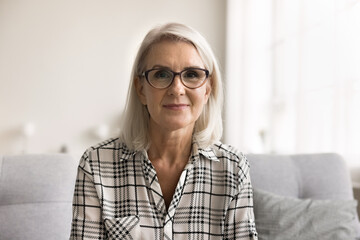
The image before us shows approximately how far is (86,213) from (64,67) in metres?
3.75

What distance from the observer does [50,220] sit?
5.68ft

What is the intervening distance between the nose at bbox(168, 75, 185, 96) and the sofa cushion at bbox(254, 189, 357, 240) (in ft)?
2.58

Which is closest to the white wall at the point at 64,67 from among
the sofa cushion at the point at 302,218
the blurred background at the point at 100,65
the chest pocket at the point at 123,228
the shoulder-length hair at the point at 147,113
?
the blurred background at the point at 100,65

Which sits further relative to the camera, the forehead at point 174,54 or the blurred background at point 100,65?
the blurred background at point 100,65

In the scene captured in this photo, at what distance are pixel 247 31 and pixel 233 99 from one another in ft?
2.32

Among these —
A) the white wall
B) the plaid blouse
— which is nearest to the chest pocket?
the plaid blouse

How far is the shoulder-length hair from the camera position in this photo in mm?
1252

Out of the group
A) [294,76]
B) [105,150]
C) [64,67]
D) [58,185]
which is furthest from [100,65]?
[105,150]

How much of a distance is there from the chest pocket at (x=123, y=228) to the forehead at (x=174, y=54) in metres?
0.45

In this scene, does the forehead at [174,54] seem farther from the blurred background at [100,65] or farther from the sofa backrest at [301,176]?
the blurred background at [100,65]

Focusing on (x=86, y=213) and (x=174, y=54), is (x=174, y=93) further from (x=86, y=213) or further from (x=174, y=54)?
(x=86, y=213)

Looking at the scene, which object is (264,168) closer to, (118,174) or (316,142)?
(118,174)

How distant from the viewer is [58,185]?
1.79 meters

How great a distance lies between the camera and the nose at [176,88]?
1.19 meters
